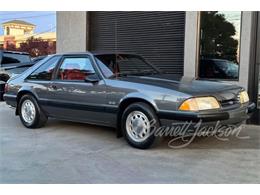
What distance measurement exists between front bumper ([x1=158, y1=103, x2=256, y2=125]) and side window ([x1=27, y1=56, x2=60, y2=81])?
259cm

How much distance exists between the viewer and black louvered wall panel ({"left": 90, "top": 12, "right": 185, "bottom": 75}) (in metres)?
8.63

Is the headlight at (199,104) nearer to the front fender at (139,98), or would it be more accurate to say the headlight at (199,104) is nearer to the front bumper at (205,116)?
the front bumper at (205,116)

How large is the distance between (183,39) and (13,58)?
6448 millimetres

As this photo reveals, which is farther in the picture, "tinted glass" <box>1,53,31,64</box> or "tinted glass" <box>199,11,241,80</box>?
"tinted glass" <box>1,53,31,64</box>

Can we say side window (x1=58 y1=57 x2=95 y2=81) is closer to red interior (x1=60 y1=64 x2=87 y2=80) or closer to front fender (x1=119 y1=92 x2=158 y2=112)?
red interior (x1=60 y1=64 x2=87 y2=80)

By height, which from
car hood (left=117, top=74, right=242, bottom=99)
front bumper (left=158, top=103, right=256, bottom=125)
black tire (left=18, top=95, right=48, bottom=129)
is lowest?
black tire (left=18, top=95, right=48, bottom=129)

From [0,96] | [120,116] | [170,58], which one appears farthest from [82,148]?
[0,96]

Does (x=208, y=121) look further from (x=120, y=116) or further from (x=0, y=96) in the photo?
(x=0, y=96)

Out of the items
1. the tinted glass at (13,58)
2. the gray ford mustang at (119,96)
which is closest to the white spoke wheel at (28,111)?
the gray ford mustang at (119,96)

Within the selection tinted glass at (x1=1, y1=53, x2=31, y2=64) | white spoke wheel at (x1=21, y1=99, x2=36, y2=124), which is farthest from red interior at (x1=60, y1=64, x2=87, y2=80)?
tinted glass at (x1=1, y1=53, x2=31, y2=64)

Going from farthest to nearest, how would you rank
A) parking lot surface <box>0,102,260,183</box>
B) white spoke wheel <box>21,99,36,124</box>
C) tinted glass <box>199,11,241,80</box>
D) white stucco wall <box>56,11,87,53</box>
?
white stucco wall <box>56,11,87,53</box> → tinted glass <box>199,11,241,80</box> → white spoke wheel <box>21,99,36,124</box> → parking lot surface <box>0,102,260,183</box>

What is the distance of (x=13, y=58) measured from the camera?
12523 mm

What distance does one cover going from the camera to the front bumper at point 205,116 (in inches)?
204

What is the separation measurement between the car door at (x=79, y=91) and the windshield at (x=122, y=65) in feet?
0.56
